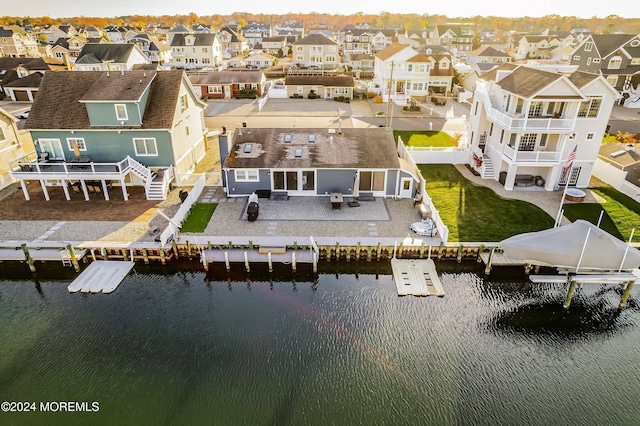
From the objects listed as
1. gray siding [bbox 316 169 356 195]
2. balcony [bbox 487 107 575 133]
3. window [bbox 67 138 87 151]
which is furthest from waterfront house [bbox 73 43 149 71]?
balcony [bbox 487 107 575 133]

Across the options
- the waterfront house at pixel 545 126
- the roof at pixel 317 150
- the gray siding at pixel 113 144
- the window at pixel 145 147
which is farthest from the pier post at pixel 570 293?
the window at pixel 145 147

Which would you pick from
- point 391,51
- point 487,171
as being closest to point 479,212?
point 487,171

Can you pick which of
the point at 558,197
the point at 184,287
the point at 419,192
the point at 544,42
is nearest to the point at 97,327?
the point at 184,287

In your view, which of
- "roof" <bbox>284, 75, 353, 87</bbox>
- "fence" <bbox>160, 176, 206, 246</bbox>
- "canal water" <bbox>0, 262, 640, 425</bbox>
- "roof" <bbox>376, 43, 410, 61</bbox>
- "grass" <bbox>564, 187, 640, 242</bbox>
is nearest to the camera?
"canal water" <bbox>0, 262, 640, 425</bbox>

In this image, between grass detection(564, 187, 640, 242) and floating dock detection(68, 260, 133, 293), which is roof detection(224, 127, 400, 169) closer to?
floating dock detection(68, 260, 133, 293)

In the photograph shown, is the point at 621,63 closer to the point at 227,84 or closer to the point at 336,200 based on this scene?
the point at 336,200

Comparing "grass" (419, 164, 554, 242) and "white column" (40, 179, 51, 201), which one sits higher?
"white column" (40, 179, 51, 201)
